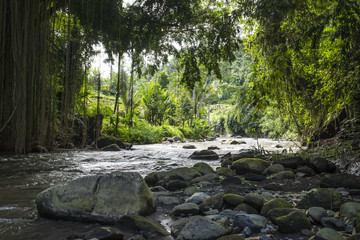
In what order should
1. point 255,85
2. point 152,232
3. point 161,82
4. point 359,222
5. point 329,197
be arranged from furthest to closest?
point 161,82
point 255,85
point 329,197
point 152,232
point 359,222

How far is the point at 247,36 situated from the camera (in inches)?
265

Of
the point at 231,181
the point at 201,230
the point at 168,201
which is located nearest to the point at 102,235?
the point at 201,230

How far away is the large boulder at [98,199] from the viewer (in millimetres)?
2520

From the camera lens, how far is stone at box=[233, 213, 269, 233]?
2223mm

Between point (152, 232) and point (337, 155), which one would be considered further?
point (337, 155)

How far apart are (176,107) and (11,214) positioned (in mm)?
21486

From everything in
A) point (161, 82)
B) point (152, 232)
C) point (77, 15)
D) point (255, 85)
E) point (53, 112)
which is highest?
point (161, 82)

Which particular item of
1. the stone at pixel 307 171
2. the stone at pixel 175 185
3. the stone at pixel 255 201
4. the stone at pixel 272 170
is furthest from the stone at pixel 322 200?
the stone at pixel 272 170

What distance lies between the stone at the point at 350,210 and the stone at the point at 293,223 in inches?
16.8

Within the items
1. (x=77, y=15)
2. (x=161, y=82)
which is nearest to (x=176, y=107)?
(x=161, y=82)

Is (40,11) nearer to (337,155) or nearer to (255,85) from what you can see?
(255,85)

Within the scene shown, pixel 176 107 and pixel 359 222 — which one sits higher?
pixel 176 107

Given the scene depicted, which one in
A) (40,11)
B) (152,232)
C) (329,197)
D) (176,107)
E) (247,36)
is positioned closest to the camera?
(152,232)

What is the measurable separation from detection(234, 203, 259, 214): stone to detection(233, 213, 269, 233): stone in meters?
0.22
